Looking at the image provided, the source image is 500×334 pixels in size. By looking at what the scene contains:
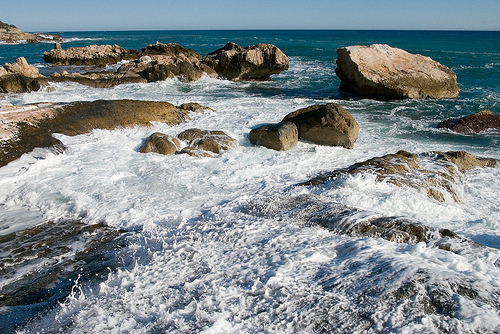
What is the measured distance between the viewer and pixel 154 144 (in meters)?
8.82

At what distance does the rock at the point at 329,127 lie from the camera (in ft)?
31.1


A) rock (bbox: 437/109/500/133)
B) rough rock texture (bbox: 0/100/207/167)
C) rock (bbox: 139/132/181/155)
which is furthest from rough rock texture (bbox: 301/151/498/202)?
rough rock texture (bbox: 0/100/207/167)

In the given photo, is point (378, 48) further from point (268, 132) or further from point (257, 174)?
point (257, 174)

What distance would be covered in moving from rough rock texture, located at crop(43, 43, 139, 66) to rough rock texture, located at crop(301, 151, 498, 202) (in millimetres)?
27884

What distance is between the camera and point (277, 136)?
9172mm

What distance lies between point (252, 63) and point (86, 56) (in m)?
16.6

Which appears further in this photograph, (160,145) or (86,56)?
(86,56)

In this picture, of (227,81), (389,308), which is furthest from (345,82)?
(389,308)

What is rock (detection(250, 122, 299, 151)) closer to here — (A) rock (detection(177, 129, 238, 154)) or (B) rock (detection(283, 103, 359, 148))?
(B) rock (detection(283, 103, 359, 148))

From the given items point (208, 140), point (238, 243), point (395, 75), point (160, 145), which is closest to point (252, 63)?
point (395, 75)

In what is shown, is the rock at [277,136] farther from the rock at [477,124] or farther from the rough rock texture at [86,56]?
the rough rock texture at [86,56]

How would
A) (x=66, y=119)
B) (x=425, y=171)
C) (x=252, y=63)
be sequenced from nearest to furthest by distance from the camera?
(x=425, y=171) < (x=66, y=119) < (x=252, y=63)

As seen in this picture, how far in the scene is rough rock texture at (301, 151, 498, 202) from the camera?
6.61 meters

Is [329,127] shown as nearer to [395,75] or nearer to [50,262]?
[50,262]
